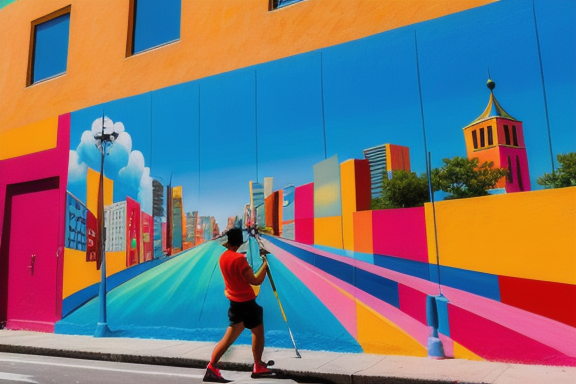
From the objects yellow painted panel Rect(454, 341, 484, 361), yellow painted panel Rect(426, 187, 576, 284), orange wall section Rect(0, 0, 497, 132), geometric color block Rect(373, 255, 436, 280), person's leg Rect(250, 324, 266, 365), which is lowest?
yellow painted panel Rect(454, 341, 484, 361)

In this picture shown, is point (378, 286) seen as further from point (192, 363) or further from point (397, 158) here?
point (192, 363)

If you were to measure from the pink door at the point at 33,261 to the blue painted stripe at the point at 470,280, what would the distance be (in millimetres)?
7720

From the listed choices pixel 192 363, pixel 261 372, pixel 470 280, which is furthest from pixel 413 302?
pixel 192 363

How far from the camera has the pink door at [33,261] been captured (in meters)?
10.4

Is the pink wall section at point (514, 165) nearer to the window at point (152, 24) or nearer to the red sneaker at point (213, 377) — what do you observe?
the red sneaker at point (213, 377)

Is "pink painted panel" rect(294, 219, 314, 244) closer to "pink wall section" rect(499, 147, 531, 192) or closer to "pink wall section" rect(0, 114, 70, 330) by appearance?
"pink wall section" rect(499, 147, 531, 192)

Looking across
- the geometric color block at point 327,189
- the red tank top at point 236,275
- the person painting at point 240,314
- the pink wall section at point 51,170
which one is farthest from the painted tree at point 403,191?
the pink wall section at point 51,170

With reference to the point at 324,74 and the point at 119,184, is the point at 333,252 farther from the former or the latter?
the point at 119,184

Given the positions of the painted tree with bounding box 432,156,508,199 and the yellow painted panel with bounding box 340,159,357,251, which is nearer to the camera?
the painted tree with bounding box 432,156,508,199

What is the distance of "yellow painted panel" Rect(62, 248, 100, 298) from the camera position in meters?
9.80

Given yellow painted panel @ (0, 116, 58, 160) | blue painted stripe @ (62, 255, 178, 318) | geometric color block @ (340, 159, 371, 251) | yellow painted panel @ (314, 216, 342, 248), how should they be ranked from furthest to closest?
yellow painted panel @ (0, 116, 58, 160), blue painted stripe @ (62, 255, 178, 318), yellow painted panel @ (314, 216, 342, 248), geometric color block @ (340, 159, 371, 251)

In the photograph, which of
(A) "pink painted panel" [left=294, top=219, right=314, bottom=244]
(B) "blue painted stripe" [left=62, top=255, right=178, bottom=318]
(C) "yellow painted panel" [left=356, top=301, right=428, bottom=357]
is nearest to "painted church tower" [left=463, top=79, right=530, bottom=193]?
(C) "yellow painted panel" [left=356, top=301, right=428, bottom=357]

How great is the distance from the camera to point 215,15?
29.5 ft

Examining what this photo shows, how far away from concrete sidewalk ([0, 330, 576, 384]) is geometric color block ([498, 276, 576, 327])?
56 cm
